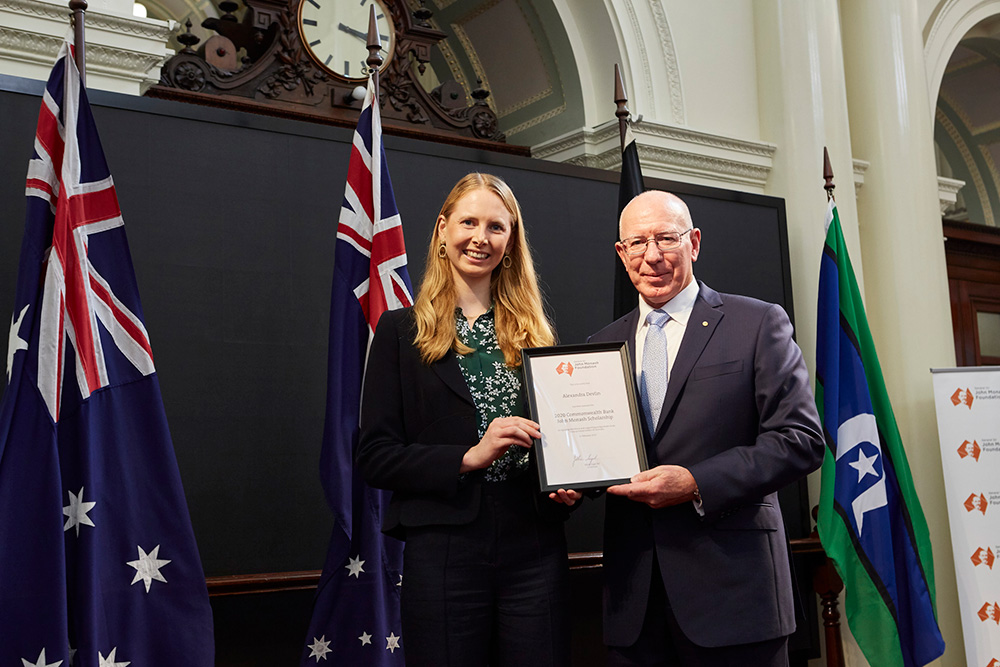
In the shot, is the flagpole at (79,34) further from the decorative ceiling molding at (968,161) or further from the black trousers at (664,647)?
the decorative ceiling molding at (968,161)

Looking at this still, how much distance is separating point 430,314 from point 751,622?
3.00 ft

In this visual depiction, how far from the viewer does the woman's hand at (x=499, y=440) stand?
73.7 inches

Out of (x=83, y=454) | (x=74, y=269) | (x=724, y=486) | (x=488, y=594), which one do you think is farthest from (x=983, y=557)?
(x=74, y=269)

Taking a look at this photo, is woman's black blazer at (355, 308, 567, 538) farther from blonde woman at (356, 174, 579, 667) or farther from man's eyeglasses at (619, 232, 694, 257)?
man's eyeglasses at (619, 232, 694, 257)

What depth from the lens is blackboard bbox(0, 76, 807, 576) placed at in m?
3.24

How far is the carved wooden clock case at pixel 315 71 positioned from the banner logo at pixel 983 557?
10.1 ft

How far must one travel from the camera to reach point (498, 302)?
7.06 ft

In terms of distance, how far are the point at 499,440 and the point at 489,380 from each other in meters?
0.23

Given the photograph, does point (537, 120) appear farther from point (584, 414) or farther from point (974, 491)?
point (584, 414)

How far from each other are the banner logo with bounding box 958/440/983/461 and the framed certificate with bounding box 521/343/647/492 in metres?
3.33

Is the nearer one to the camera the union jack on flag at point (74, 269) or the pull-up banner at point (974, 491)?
the union jack on flag at point (74, 269)

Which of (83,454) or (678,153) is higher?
(678,153)

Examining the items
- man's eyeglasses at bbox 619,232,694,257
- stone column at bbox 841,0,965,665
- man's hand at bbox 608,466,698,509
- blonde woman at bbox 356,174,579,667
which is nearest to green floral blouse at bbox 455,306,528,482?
blonde woman at bbox 356,174,579,667

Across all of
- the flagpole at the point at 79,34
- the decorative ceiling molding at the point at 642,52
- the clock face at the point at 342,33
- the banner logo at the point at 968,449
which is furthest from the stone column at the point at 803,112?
the flagpole at the point at 79,34
